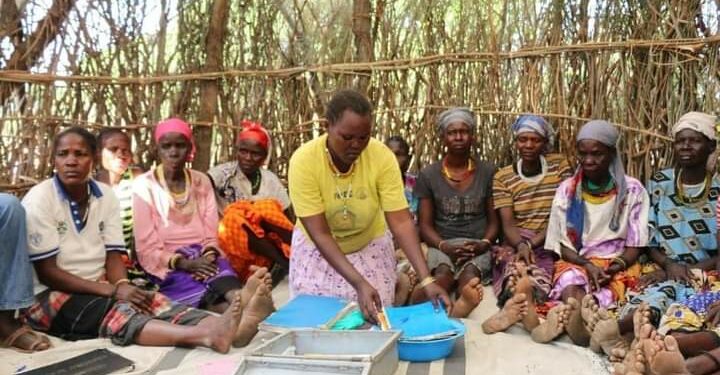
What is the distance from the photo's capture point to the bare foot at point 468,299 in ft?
11.3

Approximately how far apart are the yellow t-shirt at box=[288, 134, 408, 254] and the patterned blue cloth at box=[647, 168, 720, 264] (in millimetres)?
1452

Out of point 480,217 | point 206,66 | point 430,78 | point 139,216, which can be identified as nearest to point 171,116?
point 206,66

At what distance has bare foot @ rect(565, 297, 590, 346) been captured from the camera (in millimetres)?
3205

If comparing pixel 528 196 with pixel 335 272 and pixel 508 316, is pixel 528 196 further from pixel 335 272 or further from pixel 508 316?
pixel 335 272

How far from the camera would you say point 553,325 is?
10.6 ft

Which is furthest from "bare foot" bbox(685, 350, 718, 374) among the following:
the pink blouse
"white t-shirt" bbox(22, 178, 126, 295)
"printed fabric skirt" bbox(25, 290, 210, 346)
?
"white t-shirt" bbox(22, 178, 126, 295)

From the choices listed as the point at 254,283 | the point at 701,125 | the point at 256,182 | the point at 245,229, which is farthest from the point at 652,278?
the point at 256,182

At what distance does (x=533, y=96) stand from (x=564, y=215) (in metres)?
1.16

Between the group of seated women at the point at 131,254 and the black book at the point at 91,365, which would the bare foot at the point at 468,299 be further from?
the black book at the point at 91,365

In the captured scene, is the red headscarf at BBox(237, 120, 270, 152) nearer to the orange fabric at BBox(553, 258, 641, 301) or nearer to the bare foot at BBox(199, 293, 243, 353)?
the bare foot at BBox(199, 293, 243, 353)

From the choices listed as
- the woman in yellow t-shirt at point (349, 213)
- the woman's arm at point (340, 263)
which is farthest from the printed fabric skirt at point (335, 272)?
the woman's arm at point (340, 263)

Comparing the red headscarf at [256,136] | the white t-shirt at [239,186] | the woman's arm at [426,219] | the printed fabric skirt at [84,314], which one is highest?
the red headscarf at [256,136]

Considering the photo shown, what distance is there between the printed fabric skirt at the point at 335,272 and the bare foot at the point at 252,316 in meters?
0.23

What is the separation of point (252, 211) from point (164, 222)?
521 millimetres
